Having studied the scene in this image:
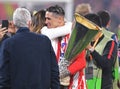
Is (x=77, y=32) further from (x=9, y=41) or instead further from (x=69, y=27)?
(x=9, y=41)

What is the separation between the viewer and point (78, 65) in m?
8.23

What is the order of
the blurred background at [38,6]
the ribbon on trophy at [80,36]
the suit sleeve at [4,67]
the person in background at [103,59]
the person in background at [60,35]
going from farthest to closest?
the blurred background at [38,6] < the person in background at [103,59] < the person in background at [60,35] < the ribbon on trophy at [80,36] < the suit sleeve at [4,67]

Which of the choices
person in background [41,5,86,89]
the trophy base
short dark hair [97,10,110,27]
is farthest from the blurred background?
the trophy base

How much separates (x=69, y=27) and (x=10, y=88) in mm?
1670

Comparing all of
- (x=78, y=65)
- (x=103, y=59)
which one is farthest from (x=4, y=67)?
(x=103, y=59)

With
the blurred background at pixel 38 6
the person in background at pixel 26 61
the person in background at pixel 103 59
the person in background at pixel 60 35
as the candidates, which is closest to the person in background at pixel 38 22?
the person in background at pixel 60 35

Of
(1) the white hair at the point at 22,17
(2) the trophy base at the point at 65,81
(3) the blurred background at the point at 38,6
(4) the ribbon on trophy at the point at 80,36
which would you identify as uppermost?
(3) the blurred background at the point at 38,6

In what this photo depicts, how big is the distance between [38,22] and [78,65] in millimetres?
1059

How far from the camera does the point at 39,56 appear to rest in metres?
7.32

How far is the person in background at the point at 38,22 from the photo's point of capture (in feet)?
29.1

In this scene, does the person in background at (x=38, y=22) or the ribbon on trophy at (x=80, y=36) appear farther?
the person in background at (x=38, y=22)

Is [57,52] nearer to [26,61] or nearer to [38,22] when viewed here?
[38,22]

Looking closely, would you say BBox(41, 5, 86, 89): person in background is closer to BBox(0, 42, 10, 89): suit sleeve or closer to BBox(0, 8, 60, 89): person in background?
BBox(0, 8, 60, 89): person in background

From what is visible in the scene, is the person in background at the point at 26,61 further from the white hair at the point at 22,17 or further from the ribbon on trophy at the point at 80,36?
the ribbon on trophy at the point at 80,36
